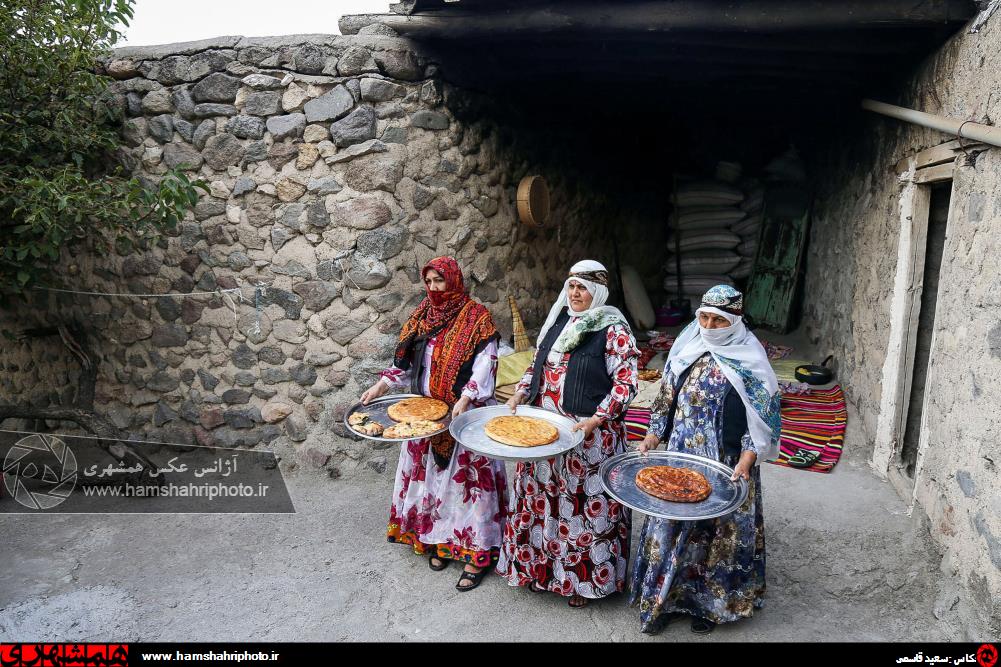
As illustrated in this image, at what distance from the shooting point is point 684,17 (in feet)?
11.9

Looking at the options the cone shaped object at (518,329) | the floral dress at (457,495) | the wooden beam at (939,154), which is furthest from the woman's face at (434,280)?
the wooden beam at (939,154)

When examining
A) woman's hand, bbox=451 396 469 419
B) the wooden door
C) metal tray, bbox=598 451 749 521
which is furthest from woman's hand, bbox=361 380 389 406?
the wooden door

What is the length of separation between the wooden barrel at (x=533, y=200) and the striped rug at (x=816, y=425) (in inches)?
101

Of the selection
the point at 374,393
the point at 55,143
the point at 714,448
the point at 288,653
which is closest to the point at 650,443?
the point at 714,448

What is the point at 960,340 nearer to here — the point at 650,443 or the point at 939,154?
the point at 939,154

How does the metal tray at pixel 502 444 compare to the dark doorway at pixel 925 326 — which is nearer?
the metal tray at pixel 502 444

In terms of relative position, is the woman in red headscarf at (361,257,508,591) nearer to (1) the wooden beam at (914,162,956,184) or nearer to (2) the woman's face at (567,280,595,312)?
(2) the woman's face at (567,280,595,312)

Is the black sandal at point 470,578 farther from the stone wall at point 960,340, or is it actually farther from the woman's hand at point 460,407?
the stone wall at point 960,340

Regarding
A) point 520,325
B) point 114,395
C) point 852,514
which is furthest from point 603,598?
point 114,395

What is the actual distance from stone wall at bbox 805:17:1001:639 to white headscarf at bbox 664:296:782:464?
0.98 metres

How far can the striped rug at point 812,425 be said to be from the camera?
466cm

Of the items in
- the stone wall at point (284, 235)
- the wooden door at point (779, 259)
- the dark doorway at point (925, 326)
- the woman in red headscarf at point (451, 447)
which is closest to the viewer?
the woman in red headscarf at point (451, 447)

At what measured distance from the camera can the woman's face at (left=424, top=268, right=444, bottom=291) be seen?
3.46 m

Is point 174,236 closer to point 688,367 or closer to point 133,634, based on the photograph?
point 133,634
